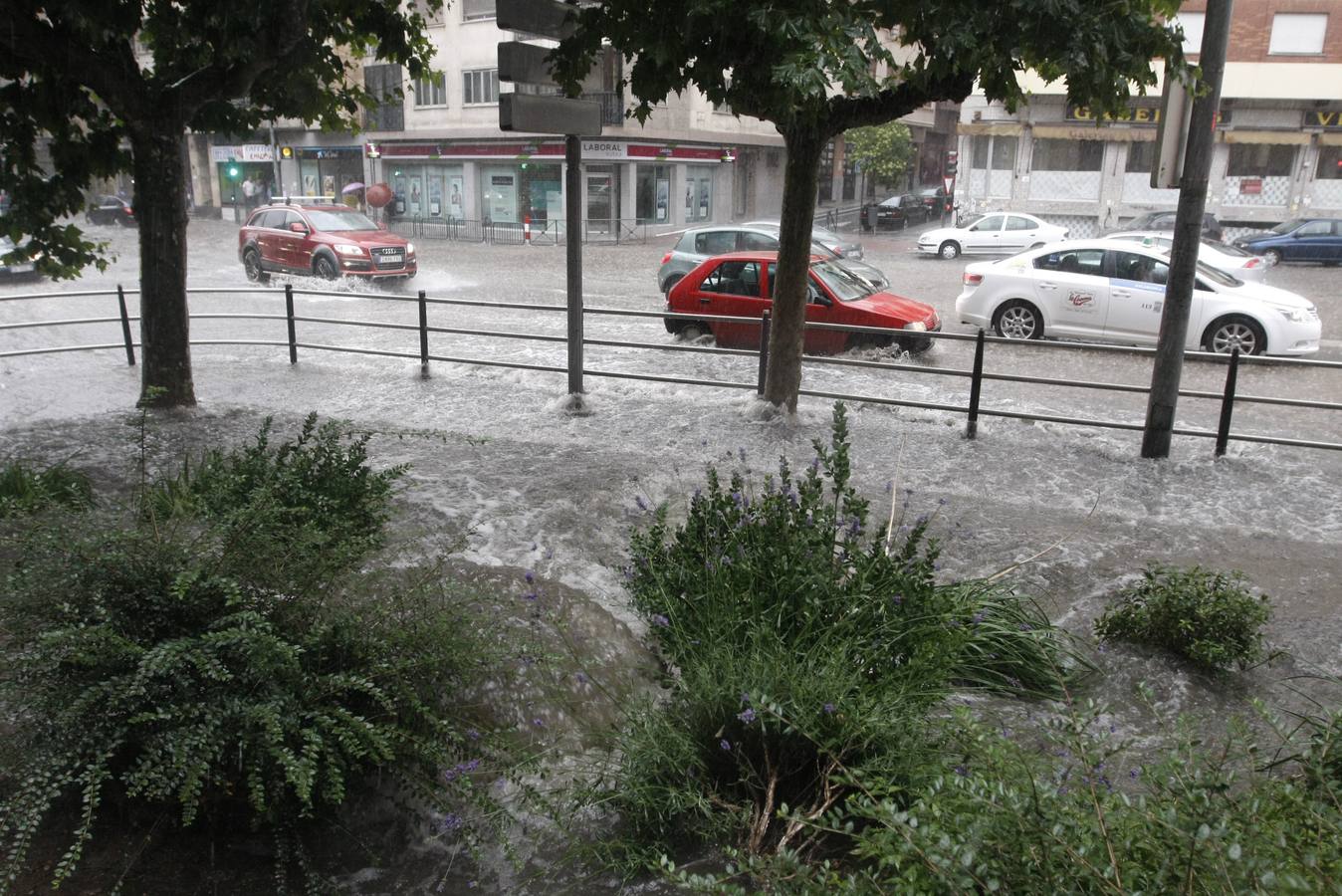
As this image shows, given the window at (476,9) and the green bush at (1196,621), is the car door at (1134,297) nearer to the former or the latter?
the green bush at (1196,621)

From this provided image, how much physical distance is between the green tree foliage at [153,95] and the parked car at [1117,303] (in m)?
8.82

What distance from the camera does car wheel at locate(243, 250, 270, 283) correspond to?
76.3 feet

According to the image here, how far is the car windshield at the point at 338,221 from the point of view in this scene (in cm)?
2306

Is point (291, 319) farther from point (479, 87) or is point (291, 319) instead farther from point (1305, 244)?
point (479, 87)

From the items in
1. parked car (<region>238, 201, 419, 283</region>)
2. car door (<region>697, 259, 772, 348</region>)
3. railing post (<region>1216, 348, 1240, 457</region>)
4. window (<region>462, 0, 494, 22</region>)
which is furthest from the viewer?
window (<region>462, 0, 494, 22</region>)

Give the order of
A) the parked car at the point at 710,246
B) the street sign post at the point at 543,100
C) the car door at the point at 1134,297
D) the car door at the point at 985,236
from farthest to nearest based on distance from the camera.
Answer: the car door at the point at 985,236, the parked car at the point at 710,246, the car door at the point at 1134,297, the street sign post at the point at 543,100

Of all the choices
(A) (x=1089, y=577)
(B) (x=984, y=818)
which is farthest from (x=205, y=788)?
(A) (x=1089, y=577)

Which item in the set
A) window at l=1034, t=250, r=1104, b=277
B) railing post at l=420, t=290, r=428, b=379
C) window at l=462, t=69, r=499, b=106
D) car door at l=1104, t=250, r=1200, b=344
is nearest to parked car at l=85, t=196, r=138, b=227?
window at l=462, t=69, r=499, b=106

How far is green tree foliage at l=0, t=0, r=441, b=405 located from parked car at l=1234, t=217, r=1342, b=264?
25.5 m

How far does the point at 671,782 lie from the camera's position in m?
3.50

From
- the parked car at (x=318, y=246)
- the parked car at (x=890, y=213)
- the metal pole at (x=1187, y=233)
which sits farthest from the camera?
the parked car at (x=890, y=213)

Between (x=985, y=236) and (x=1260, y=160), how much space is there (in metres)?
13.7

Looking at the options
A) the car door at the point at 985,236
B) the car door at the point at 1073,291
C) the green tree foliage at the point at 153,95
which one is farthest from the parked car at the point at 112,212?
the car door at the point at 1073,291

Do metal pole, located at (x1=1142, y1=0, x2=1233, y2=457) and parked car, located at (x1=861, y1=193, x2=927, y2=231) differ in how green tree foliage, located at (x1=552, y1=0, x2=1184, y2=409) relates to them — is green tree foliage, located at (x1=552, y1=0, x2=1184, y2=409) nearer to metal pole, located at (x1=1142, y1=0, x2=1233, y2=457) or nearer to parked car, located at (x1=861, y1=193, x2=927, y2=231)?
metal pole, located at (x1=1142, y1=0, x2=1233, y2=457)
